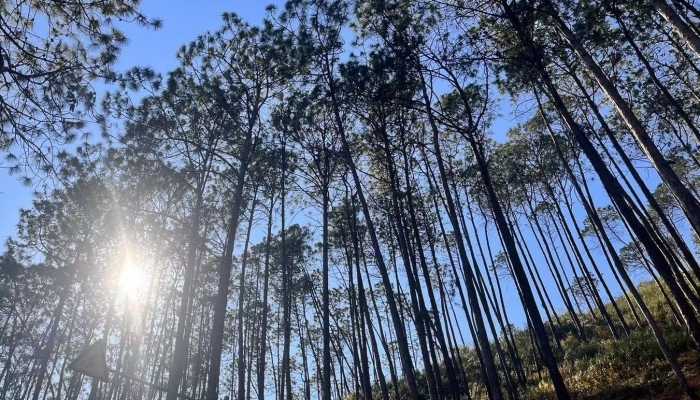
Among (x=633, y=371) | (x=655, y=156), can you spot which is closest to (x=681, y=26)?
(x=655, y=156)

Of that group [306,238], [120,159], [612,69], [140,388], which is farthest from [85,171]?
[140,388]

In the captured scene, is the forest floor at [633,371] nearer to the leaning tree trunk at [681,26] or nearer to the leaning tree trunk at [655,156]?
the leaning tree trunk at [655,156]

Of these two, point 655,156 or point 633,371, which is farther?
point 633,371

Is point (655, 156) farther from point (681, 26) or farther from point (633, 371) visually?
point (633, 371)

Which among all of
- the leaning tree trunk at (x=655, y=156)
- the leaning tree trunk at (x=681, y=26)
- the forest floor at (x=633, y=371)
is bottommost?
the forest floor at (x=633, y=371)

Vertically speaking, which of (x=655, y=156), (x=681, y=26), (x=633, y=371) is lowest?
(x=633, y=371)

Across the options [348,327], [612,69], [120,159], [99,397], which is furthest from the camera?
[348,327]

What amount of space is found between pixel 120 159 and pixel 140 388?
1744 centimetres

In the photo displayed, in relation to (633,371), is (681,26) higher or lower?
higher

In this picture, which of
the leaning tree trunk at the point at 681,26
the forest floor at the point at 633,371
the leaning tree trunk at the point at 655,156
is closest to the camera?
the leaning tree trunk at the point at 655,156

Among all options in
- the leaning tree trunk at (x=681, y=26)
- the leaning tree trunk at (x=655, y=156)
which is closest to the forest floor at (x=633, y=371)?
the leaning tree trunk at (x=655, y=156)

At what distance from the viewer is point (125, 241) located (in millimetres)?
16422

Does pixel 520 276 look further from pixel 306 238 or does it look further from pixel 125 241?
pixel 125 241

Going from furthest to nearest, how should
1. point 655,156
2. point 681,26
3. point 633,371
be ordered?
1. point 633,371
2. point 655,156
3. point 681,26
